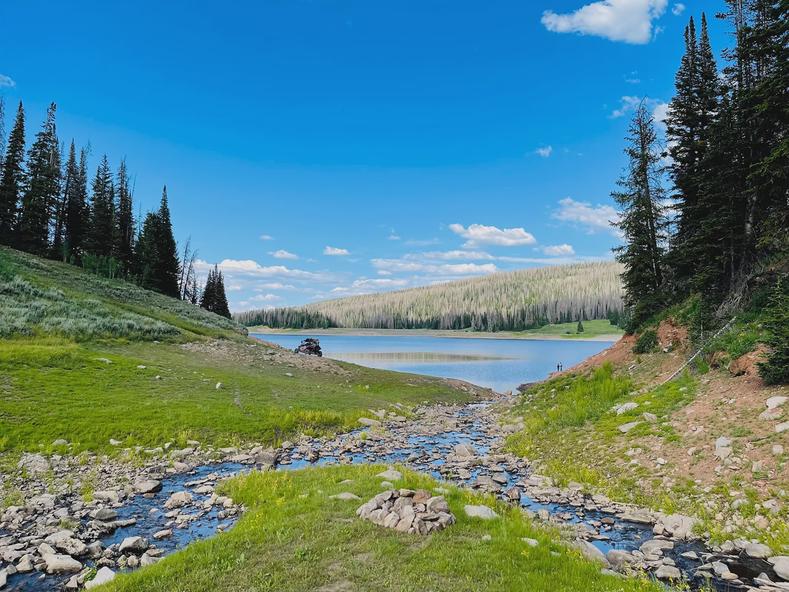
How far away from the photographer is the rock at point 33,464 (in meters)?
13.9

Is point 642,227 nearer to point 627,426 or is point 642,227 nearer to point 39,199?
point 627,426

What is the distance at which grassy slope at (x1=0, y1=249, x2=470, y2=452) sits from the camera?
59.2ft

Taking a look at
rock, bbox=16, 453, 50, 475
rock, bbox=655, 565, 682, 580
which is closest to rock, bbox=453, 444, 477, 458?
rock, bbox=655, 565, 682, 580

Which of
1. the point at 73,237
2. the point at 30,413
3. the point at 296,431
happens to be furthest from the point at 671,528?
the point at 73,237

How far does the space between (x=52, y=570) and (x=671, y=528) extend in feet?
43.9

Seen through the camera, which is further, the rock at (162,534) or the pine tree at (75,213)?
the pine tree at (75,213)

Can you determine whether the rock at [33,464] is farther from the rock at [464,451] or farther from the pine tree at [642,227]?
the pine tree at [642,227]

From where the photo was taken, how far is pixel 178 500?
12422mm

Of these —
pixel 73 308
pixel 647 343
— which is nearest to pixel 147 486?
pixel 647 343

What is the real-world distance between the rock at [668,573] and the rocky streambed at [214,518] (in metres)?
0.02

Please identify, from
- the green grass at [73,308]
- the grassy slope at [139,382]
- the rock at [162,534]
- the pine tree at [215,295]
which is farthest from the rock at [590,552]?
the pine tree at [215,295]

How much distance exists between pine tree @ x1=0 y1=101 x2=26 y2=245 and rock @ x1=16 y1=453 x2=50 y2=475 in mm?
63173

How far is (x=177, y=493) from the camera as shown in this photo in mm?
12758

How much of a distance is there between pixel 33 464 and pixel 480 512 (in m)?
14.4
